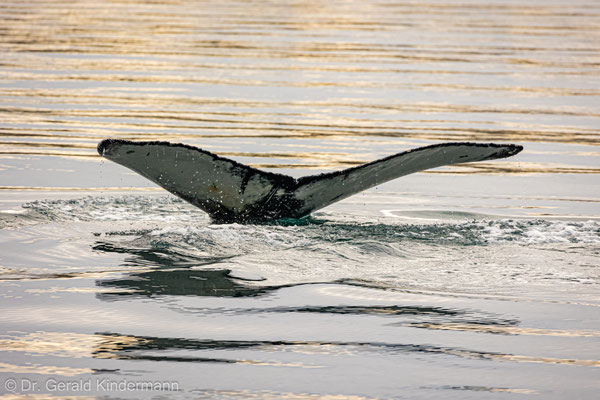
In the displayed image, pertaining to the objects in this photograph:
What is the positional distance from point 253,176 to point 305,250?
573 millimetres

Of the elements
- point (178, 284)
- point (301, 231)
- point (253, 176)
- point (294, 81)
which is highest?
point (294, 81)

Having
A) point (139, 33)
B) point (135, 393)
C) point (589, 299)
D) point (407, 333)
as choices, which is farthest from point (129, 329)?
point (139, 33)

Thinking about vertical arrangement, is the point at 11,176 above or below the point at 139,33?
below

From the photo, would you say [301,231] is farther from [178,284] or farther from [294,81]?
[294,81]

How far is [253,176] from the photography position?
691 cm

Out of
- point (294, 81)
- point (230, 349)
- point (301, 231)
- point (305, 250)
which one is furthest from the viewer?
point (294, 81)

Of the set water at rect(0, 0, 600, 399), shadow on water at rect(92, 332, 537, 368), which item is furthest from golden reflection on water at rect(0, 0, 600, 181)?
shadow on water at rect(92, 332, 537, 368)

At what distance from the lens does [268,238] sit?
686cm

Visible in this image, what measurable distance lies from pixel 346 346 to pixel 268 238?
1903mm

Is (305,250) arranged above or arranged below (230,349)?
above

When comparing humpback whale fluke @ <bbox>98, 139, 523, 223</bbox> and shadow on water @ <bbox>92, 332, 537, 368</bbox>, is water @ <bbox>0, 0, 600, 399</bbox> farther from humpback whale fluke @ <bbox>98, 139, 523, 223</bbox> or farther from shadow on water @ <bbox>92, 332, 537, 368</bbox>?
humpback whale fluke @ <bbox>98, 139, 523, 223</bbox>

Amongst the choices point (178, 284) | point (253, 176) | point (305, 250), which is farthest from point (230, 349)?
point (253, 176)

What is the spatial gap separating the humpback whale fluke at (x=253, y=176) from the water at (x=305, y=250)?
174 millimetres

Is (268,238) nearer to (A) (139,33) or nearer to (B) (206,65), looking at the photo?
(B) (206,65)
